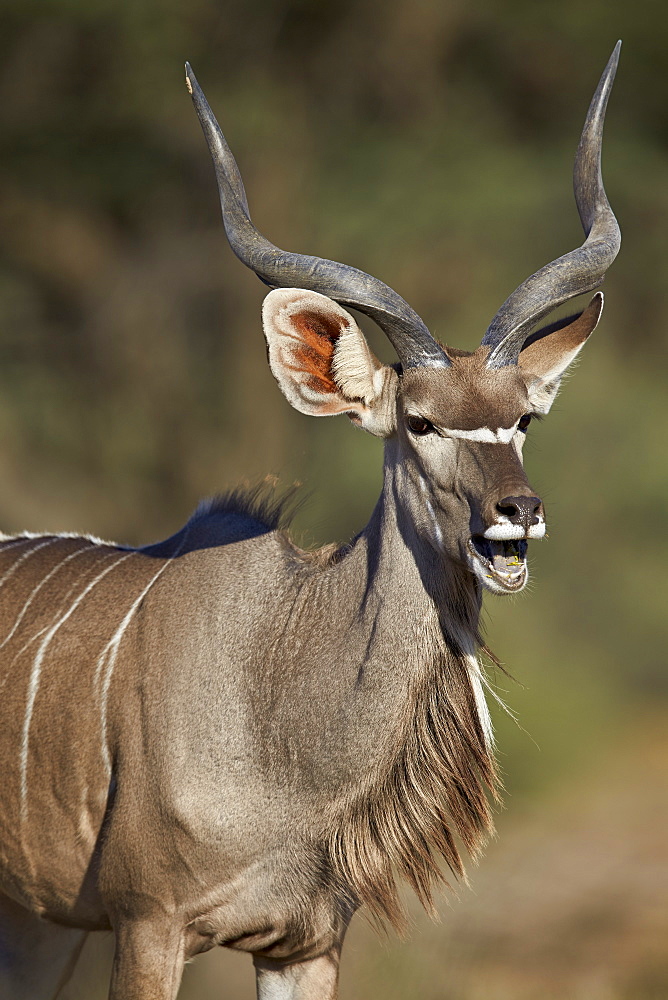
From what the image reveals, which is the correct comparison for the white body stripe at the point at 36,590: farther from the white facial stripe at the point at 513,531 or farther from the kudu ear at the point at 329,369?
the white facial stripe at the point at 513,531

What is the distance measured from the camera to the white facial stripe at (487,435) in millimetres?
2350

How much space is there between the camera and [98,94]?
5.11m

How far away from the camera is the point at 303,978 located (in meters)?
2.87

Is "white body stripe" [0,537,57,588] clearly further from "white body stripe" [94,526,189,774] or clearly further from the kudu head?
the kudu head

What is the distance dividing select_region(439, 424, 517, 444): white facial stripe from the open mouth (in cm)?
18

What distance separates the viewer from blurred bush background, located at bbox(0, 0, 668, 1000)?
505 centimetres

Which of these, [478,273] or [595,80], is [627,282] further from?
[595,80]

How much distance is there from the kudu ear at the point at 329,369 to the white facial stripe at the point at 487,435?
219mm

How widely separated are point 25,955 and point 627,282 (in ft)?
15.0

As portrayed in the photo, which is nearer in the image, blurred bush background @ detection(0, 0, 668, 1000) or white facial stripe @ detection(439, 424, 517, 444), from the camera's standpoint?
white facial stripe @ detection(439, 424, 517, 444)

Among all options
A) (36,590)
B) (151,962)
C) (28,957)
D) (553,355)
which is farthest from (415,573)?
(28,957)

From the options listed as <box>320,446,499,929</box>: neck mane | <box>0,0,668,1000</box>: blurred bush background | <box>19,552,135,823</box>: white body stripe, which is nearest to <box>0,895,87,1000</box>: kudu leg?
<box>19,552,135,823</box>: white body stripe

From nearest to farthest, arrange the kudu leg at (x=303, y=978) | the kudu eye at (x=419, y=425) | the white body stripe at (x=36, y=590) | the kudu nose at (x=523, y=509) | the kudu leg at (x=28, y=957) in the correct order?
the kudu nose at (x=523, y=509) → the kudu eye at (x=419, y=425) → the kudu leg at (x=303, y=978) → the white body stripe at (x=36, y=590) → the kudu leg at (x=28, y=957)

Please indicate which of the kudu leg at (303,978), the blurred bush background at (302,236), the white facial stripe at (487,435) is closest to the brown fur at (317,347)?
the white facial stripe at (487,435)
